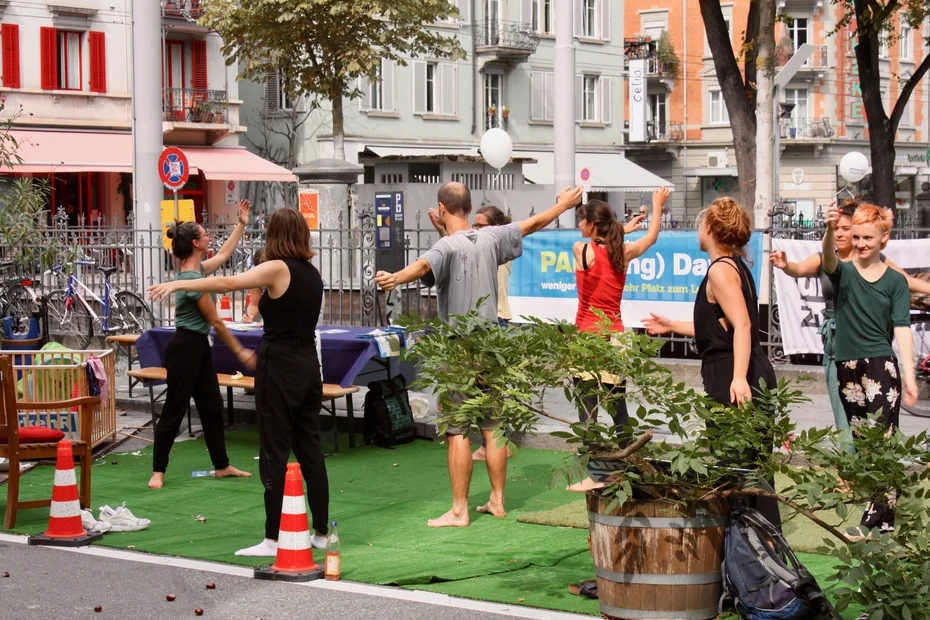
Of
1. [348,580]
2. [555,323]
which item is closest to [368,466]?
[348,580]

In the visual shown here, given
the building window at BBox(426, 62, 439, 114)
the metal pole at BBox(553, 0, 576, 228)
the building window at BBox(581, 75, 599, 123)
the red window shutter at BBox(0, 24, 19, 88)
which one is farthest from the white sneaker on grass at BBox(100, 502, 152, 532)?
the building window at BBox(581, 75, 599, 123)

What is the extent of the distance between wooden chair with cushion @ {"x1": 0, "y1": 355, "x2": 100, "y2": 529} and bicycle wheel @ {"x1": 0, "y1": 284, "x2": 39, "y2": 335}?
28.1 ft

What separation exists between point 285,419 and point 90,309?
11.6 m

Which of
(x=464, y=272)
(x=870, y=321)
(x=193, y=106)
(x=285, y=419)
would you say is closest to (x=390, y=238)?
(x=464, y=272)

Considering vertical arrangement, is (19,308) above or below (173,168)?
below

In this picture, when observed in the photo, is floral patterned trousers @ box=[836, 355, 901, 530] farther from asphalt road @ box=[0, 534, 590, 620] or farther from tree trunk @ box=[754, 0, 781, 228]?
tree trunk @ box=[754, 0, 781, 228]

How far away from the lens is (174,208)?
621 inches

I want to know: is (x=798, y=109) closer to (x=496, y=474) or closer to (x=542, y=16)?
(x=542, y=16)

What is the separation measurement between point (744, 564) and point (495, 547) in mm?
2237

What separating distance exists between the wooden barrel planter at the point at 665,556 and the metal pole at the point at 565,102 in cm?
1271

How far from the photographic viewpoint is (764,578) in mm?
5609

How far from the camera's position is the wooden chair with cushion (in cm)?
827

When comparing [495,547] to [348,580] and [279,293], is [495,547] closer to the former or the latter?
[348,580]

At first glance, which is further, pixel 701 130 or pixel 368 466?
pixel 701 130
